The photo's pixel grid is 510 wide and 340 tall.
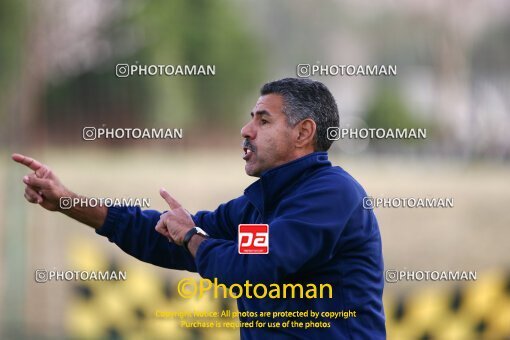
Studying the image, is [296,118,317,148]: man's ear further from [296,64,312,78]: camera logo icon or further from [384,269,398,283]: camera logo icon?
[384,269,398,283]: camera logo icon

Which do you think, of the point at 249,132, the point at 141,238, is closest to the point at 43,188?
the point at 141,238

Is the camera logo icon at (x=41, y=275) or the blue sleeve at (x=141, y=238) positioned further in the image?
the camera logo icon at (x=41, y=275)

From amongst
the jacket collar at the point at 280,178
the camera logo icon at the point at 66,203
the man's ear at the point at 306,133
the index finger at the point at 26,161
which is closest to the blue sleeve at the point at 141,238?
the camera logo icon at the point at 66,203

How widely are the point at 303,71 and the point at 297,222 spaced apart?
1.02m

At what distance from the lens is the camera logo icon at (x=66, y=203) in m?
2.01

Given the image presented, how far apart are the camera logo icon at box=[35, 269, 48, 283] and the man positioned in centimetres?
80

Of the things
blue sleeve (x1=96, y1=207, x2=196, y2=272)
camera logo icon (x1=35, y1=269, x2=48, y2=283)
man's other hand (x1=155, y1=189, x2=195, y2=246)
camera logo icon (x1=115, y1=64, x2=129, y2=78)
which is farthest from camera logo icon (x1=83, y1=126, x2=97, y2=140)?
man's other hand (x1=155, y1=189, x2=195, y2=246)

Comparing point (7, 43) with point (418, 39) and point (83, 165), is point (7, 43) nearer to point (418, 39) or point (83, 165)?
point (83, 165)

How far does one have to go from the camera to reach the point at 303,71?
8.48ft

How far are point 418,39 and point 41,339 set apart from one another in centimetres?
169

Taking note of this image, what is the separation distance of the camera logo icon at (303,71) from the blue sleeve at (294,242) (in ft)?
2.90

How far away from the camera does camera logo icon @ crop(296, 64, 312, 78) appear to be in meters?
2.56

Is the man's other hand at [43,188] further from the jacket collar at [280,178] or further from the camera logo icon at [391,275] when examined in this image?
the camera logo icon at [391,275]

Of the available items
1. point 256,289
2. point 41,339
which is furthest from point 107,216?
point 41,339
